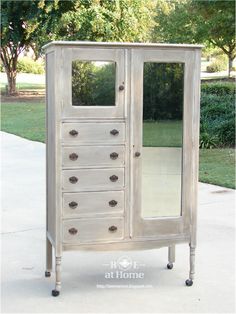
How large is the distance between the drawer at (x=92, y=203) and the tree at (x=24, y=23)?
49.6ft

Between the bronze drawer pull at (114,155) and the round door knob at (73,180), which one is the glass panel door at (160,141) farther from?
the round door knob at (73,180)

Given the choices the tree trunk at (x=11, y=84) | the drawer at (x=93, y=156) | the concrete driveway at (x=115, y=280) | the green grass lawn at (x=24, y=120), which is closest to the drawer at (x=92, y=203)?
the drawer at (x=93, y=156)

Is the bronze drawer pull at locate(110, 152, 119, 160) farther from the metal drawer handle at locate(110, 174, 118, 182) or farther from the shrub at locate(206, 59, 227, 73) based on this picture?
the shrub at locate(206, 59, 227, 73)

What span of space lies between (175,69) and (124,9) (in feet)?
51.2

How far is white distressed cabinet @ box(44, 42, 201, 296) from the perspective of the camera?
3.66 meters

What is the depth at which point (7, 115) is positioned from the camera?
17938 mm

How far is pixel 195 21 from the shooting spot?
20.3m

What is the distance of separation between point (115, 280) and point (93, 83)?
57.9 inches

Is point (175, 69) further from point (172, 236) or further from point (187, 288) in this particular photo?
point (187, 288)

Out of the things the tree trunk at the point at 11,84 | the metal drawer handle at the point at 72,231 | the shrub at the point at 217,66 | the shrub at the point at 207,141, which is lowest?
the metal drawer handle at the point at 72,231

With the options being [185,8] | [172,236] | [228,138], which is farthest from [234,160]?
[185,8]

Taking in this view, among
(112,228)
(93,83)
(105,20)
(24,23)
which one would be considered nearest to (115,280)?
(112,228)

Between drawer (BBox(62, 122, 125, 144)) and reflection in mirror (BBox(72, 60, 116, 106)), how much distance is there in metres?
0.14

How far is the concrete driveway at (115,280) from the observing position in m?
3.65
